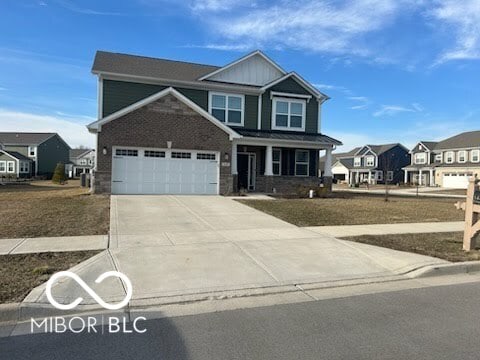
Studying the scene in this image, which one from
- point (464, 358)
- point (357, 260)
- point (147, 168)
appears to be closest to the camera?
point (464, 358)

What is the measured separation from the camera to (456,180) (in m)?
56.1

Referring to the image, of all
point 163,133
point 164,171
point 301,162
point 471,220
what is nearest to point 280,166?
point 301,162

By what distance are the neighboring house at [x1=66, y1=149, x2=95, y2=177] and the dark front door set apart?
5729cm

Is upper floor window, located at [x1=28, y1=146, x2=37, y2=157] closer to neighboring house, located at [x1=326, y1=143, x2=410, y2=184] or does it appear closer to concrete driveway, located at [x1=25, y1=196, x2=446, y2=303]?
neighboring house, located at [x1=326, y1=143, x2=410, y2=184]

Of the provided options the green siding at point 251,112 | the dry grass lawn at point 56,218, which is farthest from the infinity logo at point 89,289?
the green siding at point 251,112

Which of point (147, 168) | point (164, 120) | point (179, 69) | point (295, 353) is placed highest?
point (179, 69)

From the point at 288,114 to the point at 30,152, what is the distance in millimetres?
54004

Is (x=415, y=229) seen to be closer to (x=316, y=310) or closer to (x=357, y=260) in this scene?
(x=357, y=260)

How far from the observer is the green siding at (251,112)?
78.6ft

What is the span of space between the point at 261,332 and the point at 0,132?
246 feet

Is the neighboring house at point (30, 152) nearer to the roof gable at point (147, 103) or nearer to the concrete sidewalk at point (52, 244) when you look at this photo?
the roof gable at point (147, 103)

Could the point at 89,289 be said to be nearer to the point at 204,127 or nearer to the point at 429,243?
the point at 429,243

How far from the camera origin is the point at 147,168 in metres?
19.5

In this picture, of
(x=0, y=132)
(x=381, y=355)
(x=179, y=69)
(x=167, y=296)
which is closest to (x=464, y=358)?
(x=381, y=355)
